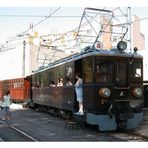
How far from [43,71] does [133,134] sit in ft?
32.1

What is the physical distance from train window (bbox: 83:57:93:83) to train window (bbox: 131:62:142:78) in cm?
158

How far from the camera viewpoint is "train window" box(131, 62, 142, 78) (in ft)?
48.5

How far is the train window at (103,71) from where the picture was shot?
14.1 m

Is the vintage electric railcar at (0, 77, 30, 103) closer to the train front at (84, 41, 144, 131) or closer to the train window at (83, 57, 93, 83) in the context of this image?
the train window at (83, 57, 93, 83)

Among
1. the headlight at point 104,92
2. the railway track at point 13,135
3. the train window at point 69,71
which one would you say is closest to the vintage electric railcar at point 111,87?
the headlight at point 104,92

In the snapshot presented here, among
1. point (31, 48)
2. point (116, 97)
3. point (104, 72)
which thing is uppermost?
point (31, 48)

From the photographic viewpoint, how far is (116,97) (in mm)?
14125

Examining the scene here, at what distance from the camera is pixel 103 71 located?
46.8ft

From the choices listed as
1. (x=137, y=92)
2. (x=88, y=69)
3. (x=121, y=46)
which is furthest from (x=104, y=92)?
(x=121, y=46)

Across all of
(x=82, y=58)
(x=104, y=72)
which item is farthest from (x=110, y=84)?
(x=82, y=58)

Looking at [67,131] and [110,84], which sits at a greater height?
[110,84]

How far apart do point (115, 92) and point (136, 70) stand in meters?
1.40

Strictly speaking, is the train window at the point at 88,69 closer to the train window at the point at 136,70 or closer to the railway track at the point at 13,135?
the train window at the point at 136,70

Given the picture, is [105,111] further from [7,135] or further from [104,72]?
[7,135]
